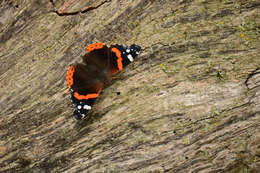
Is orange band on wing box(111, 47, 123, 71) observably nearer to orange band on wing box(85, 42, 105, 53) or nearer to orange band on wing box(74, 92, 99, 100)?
orange band on wing box(85, 42, 105, 53)

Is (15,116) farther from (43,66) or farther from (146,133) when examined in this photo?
(146,133)

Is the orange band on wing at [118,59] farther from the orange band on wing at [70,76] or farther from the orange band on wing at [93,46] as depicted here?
the orange band on wing at [70,76]

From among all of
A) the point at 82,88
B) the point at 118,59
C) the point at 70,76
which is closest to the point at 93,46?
the point at 118,59

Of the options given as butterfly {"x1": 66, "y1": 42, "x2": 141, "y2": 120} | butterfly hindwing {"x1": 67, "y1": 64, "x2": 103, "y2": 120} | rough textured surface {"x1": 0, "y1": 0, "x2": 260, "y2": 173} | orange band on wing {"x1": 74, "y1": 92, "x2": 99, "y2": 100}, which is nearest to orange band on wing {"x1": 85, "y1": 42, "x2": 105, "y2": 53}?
butterfly {"x1": 66, "y1": 42, "x2": 141, "y2": 120}

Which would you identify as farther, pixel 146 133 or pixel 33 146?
pixel 33 146

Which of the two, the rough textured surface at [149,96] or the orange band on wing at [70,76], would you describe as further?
the orange band on wing at [70,76]

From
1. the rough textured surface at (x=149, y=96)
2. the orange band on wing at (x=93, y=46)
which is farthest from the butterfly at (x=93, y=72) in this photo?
the rough textured surface at (x=149, y=96)

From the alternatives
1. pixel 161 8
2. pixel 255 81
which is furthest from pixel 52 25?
pixel 255 81
